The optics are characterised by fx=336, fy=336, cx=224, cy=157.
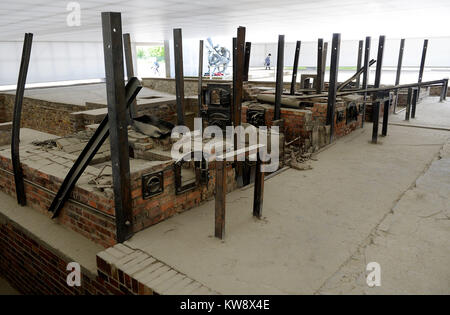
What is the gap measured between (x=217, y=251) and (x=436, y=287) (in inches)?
56.7

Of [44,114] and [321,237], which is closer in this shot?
[321,237]

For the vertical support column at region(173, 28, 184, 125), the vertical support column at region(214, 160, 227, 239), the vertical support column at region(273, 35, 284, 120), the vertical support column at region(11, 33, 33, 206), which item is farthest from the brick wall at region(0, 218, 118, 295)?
the vertical support column at region(273, 35, 284, 120)

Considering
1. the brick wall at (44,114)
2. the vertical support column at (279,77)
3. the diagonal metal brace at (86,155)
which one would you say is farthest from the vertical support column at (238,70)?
the brick wall at (44,114)

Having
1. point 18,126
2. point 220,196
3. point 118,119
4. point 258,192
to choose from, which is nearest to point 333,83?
point 258,192

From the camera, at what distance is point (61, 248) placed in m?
2.82

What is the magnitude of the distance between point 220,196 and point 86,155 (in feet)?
3.84

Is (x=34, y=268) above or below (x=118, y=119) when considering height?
below

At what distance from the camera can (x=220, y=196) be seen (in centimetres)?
259

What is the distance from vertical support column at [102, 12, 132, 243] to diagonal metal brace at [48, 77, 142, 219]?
139 millimetres

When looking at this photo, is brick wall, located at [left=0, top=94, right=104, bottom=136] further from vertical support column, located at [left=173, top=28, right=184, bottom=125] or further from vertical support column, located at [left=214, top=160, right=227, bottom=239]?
vertical support column, located at [left=214, top=160, right=227, bottom=239]

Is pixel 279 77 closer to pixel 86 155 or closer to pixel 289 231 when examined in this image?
pixel 289 231

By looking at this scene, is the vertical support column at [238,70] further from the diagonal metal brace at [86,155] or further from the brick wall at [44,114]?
the brick wall at [44,114]

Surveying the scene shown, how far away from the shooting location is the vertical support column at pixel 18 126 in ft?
10.2

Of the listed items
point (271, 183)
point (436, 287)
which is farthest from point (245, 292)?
point (271, 183)
